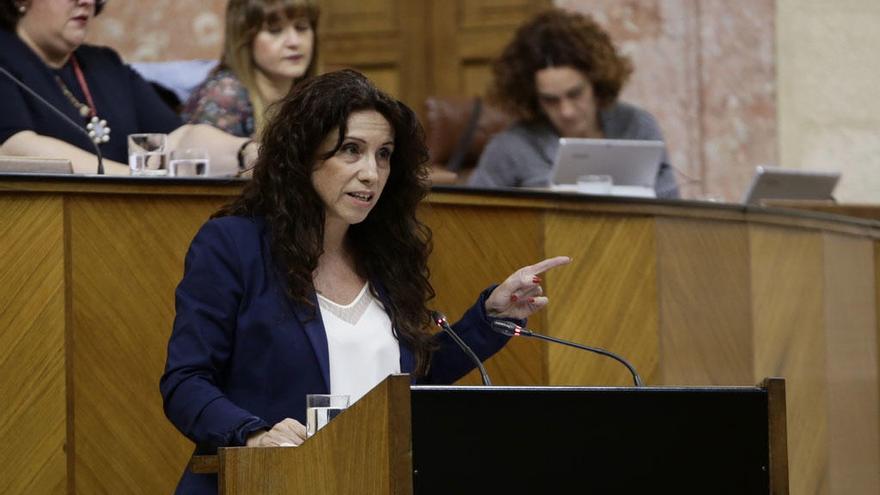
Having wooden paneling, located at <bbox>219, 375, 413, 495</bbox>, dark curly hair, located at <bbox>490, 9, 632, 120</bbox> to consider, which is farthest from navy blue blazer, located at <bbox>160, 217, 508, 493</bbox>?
dark curly hair, located at <bbox>490, 9, 632, 120</bbox>

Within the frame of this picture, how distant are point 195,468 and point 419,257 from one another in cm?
72

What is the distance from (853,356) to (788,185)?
1.15 m

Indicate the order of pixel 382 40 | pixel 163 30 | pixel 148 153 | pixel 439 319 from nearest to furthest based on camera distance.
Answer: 1. pixel 439 319
2. pixel 148 153
3. pixel 163 30
4. pixel 382 40

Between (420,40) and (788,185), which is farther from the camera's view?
(420,40)

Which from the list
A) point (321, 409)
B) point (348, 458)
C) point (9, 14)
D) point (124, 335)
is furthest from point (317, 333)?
point (9, 14)

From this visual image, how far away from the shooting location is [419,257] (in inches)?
123

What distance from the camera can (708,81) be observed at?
7039mm

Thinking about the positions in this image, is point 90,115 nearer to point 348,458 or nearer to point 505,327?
point 505,327

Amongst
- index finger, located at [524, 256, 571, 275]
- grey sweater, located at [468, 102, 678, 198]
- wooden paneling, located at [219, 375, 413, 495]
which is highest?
grey sweater, located at [468, 102, 678, 198]

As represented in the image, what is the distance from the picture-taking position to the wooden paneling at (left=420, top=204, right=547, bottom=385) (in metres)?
3.83

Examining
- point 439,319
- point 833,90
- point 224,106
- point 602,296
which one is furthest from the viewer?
point 833,90

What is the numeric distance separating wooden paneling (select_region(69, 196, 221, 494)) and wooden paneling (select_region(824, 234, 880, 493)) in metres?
1.60

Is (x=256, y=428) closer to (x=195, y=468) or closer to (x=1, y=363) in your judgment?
(x=195, y=468)

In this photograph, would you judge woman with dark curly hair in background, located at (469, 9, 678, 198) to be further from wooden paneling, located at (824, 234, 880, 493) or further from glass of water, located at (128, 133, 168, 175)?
glass of water, located at (128, 133, 168, 175)
